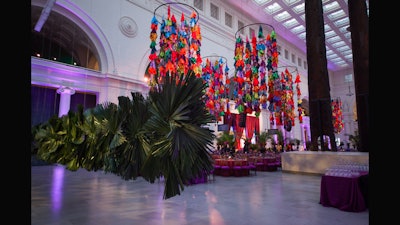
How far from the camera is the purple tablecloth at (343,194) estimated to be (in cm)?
448

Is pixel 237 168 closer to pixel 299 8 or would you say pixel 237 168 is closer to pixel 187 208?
pixel 187 208

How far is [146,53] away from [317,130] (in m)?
11.4

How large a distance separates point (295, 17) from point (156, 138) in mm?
25866

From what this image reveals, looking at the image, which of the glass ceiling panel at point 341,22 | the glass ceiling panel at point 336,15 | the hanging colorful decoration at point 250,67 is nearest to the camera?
the hanging colorful decoration at point 250,67

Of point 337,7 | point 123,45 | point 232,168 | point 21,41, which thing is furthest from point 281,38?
point 21,41

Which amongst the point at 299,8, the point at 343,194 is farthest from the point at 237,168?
the point at 299,8

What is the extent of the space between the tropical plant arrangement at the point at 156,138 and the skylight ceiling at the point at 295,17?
2237 cm

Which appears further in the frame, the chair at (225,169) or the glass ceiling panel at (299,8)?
the glass ceiling panel at (299,8)

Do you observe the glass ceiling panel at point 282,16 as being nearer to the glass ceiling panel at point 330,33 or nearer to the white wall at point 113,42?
the glass ceiling panel at point 330,33

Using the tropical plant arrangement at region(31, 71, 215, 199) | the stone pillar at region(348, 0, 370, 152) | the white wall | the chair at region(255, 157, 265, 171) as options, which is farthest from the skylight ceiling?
the tropical plant arrangement at region(31, 71, 215, 199)

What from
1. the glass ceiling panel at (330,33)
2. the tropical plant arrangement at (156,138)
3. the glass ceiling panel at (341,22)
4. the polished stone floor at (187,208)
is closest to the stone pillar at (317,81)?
the polished stone floor at (187,208)

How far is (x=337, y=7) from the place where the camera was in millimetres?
21703

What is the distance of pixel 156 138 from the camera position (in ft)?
3.05

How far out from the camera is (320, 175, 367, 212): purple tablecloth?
4.48 m
